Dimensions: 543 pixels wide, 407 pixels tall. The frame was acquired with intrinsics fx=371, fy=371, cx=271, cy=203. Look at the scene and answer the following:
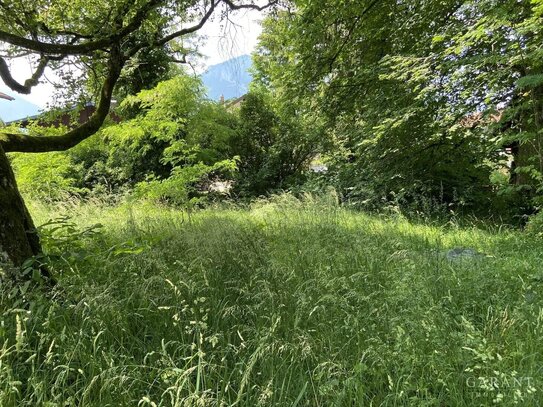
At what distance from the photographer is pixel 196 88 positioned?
1180cm

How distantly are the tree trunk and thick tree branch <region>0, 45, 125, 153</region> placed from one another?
568 mm

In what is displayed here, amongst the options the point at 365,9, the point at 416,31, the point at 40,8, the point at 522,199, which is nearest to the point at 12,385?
the point at 40,8

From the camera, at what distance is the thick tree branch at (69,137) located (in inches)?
129

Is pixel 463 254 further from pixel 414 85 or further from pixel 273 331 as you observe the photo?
pixel 414 85

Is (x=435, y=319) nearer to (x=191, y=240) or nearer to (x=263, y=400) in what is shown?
(x=263, y=400)

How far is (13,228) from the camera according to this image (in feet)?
8.56

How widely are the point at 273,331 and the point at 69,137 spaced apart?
3193mm

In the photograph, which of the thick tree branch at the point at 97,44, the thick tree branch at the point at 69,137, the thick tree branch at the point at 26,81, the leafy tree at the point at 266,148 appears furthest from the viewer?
the leafy tree at the point at 266,148

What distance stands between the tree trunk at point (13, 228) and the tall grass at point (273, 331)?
0.24 metres

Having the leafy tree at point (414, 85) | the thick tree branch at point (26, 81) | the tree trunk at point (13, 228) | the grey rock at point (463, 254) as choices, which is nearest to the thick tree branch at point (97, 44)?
the thick tree branch at point (26, 81)

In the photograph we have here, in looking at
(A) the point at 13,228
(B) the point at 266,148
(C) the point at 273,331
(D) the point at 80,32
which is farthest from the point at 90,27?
(B) the point at 266,148

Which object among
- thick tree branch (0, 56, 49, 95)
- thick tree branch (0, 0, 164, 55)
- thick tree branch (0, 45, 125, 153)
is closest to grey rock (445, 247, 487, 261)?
thick tree branch (0, 45, 125, 153)

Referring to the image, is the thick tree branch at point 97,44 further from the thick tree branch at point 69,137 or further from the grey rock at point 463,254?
the grey rock at point 463,254

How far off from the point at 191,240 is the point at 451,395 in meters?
2.64
